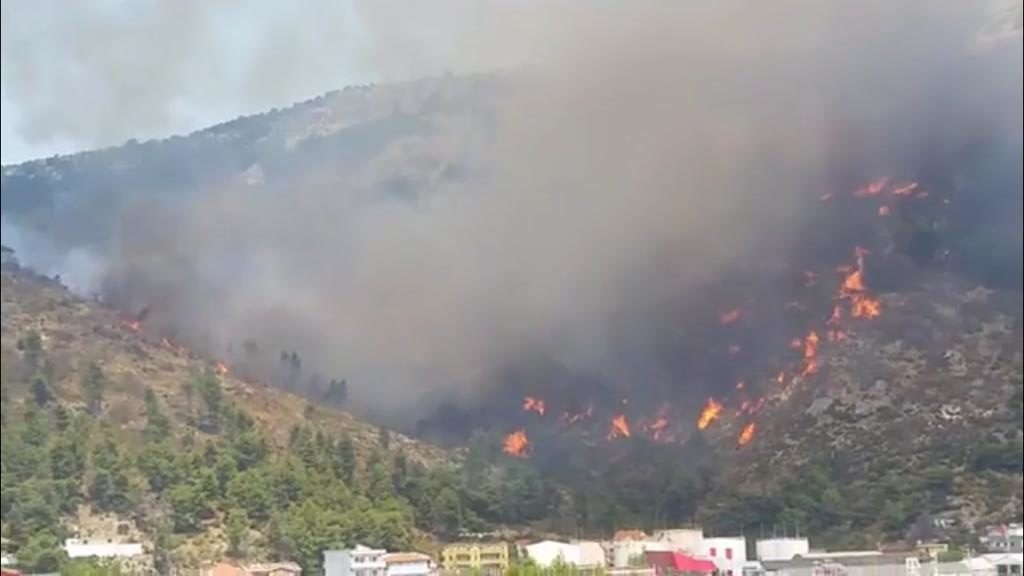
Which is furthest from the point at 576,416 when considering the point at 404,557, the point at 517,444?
the point at 404,557

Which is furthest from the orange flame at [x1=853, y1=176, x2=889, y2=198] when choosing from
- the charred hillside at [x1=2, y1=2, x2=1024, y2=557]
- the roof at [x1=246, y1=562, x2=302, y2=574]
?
the roof at [x1=246, y1=562, x2=302, y2=574]

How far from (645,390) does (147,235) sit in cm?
382

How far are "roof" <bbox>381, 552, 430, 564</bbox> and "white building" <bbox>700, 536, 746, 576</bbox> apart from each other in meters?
1.63

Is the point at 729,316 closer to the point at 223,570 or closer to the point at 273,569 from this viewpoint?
the point at 273,569

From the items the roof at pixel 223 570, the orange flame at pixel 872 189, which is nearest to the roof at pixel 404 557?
the roof at pixel 223 570

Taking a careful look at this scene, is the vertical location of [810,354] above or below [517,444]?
above

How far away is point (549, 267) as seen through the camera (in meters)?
8.52

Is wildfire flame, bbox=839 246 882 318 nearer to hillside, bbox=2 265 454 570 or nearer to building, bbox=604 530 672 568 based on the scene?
building, bbox=604 530 672 568

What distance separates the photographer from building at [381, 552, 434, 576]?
24.5ft

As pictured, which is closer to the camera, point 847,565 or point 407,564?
point 847,565

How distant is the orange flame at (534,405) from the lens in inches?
335

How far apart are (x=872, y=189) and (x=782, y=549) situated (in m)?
2.73

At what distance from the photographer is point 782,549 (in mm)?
7391

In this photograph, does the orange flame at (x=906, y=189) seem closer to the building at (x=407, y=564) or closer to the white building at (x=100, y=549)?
the building at (x=407, y=564)
